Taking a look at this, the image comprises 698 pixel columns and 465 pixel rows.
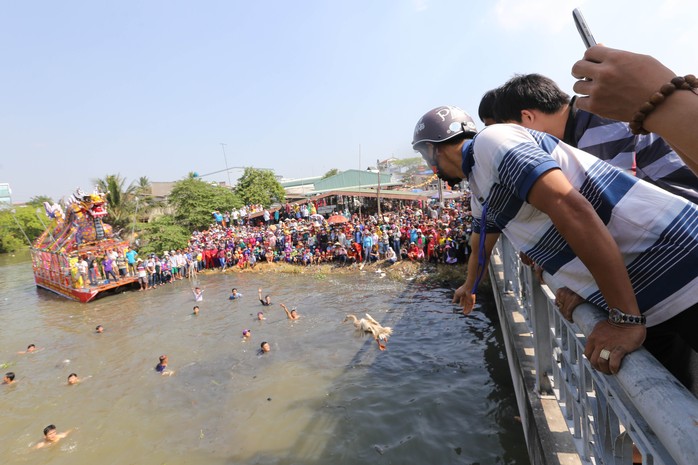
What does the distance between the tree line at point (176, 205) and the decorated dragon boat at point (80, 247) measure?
5.49 m

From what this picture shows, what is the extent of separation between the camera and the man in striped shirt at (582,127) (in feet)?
7.11

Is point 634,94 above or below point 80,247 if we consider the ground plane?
above

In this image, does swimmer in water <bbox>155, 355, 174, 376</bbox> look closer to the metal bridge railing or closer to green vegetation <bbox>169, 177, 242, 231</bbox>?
the metal bridge railing

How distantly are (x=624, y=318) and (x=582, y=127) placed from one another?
1597mm

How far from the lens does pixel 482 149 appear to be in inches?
67.3

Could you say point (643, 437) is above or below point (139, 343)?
above

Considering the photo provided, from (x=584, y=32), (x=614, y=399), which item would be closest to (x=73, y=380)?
(x=614, y=399)

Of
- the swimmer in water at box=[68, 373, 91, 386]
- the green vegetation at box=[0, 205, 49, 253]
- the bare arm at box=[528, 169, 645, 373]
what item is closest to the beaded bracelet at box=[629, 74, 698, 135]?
the bare arm at box=[528, 169, 645, 373]

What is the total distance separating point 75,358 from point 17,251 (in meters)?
51.6

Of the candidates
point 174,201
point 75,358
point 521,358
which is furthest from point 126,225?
point 521,358

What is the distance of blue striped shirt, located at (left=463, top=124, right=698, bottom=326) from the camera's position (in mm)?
1435

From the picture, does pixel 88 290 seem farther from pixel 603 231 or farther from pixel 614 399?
pixel 603 231

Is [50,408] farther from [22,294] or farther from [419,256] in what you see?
[22,294]

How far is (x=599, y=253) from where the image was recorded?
4.51ft
